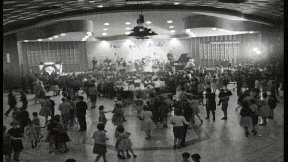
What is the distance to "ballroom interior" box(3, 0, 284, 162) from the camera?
26.5 feet

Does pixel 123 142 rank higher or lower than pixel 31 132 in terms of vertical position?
lower

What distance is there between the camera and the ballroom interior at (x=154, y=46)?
26.5 ft

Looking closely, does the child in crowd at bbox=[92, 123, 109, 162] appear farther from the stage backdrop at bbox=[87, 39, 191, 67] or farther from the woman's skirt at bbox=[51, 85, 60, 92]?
the stage backdrop at bbox=[87, 39, 191, 67]

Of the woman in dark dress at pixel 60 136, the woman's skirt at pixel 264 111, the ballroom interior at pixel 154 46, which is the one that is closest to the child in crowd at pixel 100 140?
the ballroom interior at pixel 154 46

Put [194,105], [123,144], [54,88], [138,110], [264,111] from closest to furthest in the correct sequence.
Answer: [123,144], [264,111], [194,105], [138,110], [54,88]

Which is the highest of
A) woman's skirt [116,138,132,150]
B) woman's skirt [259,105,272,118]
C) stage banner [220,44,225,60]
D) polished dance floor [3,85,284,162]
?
stage banner [220,44,225,60]

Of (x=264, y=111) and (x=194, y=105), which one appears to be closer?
(x=264, y=111)

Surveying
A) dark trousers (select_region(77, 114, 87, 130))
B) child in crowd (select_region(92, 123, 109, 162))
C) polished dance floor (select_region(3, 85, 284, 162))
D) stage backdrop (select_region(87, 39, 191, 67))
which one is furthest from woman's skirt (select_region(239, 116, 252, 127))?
stage backdrop (select_region(87, 39, 191, 67))

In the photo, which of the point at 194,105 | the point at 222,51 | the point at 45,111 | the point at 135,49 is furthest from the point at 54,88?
the point at 222,51

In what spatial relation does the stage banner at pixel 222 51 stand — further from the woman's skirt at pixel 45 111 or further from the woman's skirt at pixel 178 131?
the woman's skirt at pixel 178 131

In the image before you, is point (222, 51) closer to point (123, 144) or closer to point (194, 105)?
point (194, 105)

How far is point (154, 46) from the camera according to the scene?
30.6 meters

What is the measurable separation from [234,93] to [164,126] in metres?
8.10
